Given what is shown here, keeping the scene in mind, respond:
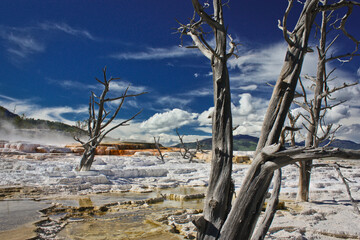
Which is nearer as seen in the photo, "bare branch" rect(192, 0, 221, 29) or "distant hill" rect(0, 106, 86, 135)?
"bare branch" rect(192, 0, 221, 29)

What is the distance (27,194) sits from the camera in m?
7.11

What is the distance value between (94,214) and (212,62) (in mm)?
4445

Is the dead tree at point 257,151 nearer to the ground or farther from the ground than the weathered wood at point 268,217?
farther from the ground

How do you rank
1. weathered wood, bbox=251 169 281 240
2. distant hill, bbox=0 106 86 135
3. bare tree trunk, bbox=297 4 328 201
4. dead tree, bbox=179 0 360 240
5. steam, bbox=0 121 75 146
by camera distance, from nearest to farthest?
dead tree, bbox=179 0 360 240 < weathered wood, bbox=251 169 281 240 < bare tree trunk, bbox=297 4 328 201 < steam, bbox=0 121 75 146 < distant hill, bbox=0 106 86 135

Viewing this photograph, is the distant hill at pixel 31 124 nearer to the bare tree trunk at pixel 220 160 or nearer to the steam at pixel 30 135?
the steam at pixel 30 135

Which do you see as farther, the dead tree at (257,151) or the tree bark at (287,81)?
the tree bark at (287,81)

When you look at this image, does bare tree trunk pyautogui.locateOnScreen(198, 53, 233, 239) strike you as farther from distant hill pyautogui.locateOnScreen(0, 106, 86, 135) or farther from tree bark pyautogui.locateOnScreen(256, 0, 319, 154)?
distant hill pyautogui.locateOnScreen(0, 106, 86, 135)

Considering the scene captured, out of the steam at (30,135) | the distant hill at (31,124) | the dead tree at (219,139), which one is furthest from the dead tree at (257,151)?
the distant hill at (31,124)

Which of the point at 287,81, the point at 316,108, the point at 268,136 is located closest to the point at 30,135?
the point at 316,108

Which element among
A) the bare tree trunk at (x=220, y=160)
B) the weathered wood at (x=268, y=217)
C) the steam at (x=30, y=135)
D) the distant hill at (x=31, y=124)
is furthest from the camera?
the distant hill at (x=31, y=124)

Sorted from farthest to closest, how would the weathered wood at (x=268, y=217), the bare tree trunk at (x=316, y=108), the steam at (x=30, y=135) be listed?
the steam at (x=30, y=135)
the bare tree trunk at (x=316, y=108)
the weathered wood at (x=268, y=217)

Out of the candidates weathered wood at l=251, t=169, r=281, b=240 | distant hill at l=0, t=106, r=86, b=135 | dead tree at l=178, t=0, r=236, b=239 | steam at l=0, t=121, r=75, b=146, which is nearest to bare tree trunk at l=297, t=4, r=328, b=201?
weathered wood at l=251, t=169, r=281, b=240

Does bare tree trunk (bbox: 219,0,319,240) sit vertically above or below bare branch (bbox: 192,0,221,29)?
below

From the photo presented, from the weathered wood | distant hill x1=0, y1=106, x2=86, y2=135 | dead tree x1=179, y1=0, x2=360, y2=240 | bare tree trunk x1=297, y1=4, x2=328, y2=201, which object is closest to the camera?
dead tree x1=179, y1=0, x2=360, y2=240
